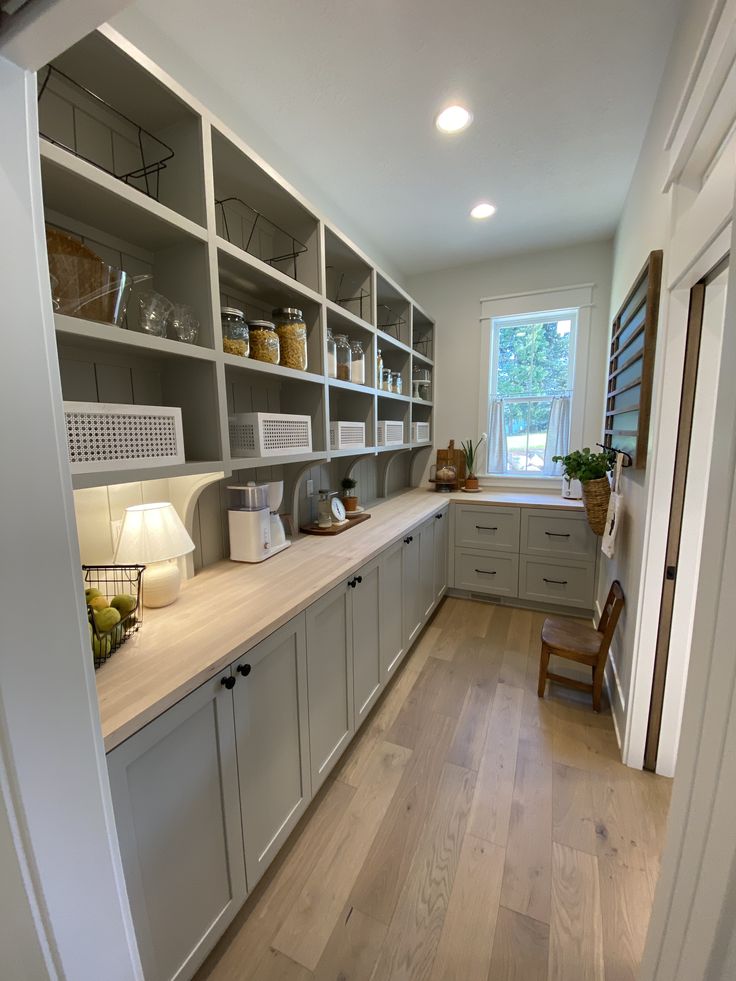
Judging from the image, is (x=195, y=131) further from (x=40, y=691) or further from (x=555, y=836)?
(x=555, y=836)

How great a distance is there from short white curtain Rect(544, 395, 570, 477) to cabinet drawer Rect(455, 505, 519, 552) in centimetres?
72

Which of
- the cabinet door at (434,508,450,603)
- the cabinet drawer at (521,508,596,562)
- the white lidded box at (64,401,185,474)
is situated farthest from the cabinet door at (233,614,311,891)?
the cabinet drawer at (521,508,596,562)

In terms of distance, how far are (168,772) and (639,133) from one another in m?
3.09

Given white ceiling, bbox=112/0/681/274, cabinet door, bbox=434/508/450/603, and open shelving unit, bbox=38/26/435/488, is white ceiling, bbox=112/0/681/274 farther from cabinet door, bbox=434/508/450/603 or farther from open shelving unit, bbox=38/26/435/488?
cabinet door, bbox=434/508/450/603

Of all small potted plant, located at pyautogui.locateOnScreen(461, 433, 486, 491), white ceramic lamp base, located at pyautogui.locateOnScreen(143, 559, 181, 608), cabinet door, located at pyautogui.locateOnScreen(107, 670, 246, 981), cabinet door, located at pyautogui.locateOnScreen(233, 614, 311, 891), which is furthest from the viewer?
small potted plant, located at pyautogui.locateOnScreen(461, 433, 486, 491)

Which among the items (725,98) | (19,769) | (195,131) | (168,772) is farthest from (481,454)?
(19,769)

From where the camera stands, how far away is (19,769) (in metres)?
0.52

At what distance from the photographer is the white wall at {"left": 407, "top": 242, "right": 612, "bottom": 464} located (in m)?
3.02

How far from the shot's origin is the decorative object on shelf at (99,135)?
3.39ft

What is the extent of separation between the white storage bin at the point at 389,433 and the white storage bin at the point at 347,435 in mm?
295

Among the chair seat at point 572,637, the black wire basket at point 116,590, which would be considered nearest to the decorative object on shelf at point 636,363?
the chair seat at point 572,637

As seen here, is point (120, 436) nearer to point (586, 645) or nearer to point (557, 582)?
point (586, 645)

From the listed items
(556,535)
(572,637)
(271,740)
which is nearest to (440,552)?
(556,535)

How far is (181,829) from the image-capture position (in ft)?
2.98
